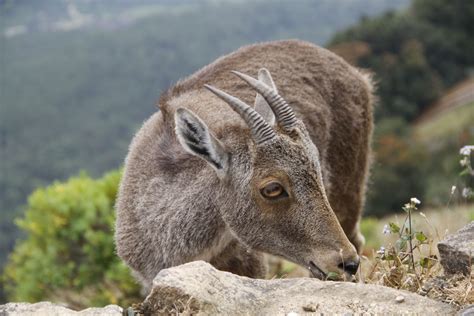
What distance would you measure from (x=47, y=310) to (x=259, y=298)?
50.5 inches

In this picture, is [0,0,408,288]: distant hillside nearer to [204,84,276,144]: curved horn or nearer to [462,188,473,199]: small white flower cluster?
[204,84,276,144]: curved horn

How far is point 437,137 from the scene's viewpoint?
1729 inches

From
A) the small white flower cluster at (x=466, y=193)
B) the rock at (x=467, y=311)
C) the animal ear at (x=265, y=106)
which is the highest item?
the animal ear at (x=265, y=106)

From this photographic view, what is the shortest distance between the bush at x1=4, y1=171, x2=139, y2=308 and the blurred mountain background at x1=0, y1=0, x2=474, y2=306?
2080 cm

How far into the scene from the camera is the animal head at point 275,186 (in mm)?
5508

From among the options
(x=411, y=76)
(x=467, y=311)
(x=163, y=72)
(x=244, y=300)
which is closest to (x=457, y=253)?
(x=467, y=311)

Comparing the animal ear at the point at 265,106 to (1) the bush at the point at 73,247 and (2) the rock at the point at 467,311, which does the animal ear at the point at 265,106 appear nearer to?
(2) the rock at the point at 467,311

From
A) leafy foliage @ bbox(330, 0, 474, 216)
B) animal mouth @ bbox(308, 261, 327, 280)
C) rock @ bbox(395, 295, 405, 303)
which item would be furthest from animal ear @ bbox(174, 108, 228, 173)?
leafy foliage @ bbox(330, 0, 474, 216)

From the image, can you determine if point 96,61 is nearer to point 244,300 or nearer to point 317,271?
point 317,271

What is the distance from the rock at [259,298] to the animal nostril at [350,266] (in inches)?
31.2

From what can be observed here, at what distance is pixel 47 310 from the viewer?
437cm

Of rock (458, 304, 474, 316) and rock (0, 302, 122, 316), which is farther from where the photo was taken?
rock (0, 302, 122, 316)

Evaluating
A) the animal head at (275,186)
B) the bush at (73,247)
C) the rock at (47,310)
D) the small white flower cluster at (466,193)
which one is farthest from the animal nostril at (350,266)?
the bush at (73,247)

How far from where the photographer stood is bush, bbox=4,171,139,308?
10.7 m
